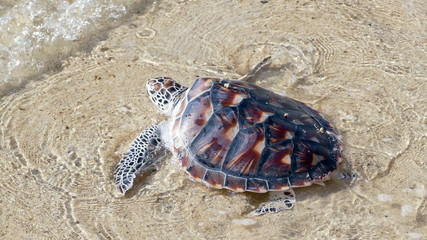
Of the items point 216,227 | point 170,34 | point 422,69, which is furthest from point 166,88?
point 422,69

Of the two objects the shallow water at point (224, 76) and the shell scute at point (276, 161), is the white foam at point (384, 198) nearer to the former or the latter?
the shallow water at point (224, 76)

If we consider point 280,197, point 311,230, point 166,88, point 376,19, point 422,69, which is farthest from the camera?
point 376,19

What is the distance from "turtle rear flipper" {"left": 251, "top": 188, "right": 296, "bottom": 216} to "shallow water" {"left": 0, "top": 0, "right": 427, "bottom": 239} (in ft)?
0.23

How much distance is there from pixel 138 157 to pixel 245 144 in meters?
1.11

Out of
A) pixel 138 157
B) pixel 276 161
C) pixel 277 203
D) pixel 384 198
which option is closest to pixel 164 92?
pixel 138 157

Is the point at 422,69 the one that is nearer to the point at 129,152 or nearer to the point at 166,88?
the point at 166,88

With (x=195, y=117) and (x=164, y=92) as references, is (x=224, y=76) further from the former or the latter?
(x=195, y=117)

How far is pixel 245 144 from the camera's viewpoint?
12.6 ft

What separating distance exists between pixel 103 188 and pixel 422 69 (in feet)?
12.8

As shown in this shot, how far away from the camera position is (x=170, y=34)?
5684 mm

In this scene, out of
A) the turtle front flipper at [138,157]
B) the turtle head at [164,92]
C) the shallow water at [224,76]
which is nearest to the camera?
the shallow water at [224,76]

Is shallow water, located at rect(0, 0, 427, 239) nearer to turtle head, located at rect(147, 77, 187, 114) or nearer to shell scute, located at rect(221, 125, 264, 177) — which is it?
turtle head, located at rect(147, 77, 187, 114)

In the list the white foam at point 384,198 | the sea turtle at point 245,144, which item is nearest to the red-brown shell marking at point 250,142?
the sea turtle at point 245,144

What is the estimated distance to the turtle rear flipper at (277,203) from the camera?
3783mm
